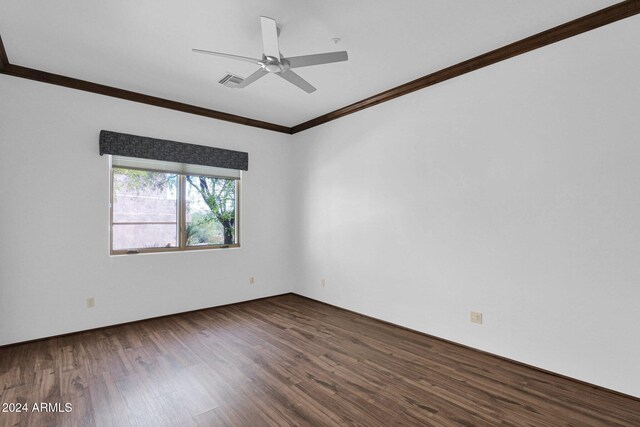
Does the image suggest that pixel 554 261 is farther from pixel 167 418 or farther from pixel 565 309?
pixel 167 418

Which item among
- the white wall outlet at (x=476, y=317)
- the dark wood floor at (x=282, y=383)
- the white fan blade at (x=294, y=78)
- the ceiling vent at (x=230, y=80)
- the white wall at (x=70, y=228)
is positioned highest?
the ceiling vent at (x=230, y=80)

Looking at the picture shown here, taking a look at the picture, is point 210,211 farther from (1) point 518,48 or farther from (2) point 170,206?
(1) point 518,48

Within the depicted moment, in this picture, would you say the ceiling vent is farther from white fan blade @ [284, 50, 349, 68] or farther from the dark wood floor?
the dark wood floor

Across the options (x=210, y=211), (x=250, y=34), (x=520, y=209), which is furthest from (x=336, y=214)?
(x=250, y=34)

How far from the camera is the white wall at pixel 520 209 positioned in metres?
2.29

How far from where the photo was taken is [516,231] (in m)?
2.78

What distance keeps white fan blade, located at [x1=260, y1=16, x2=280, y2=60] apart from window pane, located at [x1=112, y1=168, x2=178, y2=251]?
2586 millimetres

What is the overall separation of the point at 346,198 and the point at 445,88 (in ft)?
6.08

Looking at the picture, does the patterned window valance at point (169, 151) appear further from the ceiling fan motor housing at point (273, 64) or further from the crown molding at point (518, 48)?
the ceiling fan motor housing at point (273, 64)

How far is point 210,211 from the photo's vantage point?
4613 mm

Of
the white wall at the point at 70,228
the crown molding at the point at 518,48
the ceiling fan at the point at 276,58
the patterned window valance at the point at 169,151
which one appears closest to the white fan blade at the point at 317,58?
the ceiling fan at the point at 276,58

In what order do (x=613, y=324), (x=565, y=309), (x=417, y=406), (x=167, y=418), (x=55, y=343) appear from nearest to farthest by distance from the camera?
1. (x=167, y=418)
2. (x=417, y=406)
3. (x=613, y=324)
4. (x=565, y=309)
5. (x=55, y=343)

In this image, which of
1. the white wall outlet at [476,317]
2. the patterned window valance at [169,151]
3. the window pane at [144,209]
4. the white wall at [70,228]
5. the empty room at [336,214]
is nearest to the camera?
the empty room at [336,214]

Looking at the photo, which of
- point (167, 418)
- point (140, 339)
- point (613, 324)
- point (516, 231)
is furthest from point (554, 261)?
point (140, 339)
